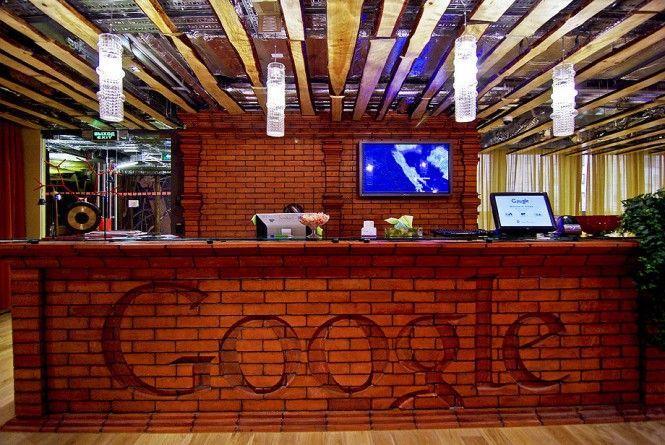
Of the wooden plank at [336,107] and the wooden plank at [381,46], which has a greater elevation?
the wooden plank at [381,46]

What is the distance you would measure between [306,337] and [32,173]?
6292 millimetres

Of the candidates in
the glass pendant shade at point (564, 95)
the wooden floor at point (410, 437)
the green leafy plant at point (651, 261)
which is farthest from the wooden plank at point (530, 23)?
the wooden floor at point (410, 437)

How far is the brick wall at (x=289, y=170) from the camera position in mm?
6137

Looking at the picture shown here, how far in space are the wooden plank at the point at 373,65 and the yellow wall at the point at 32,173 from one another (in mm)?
5246

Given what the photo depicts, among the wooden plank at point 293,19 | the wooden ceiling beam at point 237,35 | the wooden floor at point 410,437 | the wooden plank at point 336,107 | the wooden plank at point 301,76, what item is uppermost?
the wooden plank at point 301,76

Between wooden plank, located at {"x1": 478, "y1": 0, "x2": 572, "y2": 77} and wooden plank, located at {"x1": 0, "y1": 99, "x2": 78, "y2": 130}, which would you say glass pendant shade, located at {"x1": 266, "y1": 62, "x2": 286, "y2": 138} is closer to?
wooden plank, located at {"x1": 478, "y1": 0, "x2": 572, "y2": 77}

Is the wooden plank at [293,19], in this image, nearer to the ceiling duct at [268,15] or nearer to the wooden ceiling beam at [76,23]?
the ceiling duct at [268,15]

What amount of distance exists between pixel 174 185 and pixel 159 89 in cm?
192

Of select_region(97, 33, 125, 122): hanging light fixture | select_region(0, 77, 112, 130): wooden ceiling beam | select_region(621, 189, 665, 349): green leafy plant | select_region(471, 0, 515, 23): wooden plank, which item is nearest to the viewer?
select_region(621, 189, 665, 349): green leafy plant

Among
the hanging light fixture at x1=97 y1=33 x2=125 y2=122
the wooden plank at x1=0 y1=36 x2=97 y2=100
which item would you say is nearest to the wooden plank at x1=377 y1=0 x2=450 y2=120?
the hanging light fixture at x1=97 y1=33 x2=125 y2=122

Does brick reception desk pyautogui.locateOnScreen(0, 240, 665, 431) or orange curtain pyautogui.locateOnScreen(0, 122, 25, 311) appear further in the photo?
orange curtain pyautogui.locateOnScreen(0, 122, 25, 311)

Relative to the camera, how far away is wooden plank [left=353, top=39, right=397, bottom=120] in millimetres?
3418

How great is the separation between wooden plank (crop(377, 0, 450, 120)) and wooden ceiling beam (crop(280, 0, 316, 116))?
89 cm

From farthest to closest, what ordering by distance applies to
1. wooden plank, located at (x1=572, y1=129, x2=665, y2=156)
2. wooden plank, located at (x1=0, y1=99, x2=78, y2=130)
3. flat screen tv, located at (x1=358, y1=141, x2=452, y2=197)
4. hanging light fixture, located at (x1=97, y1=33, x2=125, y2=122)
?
wooden plank, located at (x1=572, y1=129, x2=665, y2=156)
flat screen tv, located at (x1=358, y1=141, x2=452, y2=197)
wooden plank, located at (x1=0, y1=99, x2=78, y2=130)
hanging light fixture, located at (x1=97, y1=33, x2=125, y2=122)
